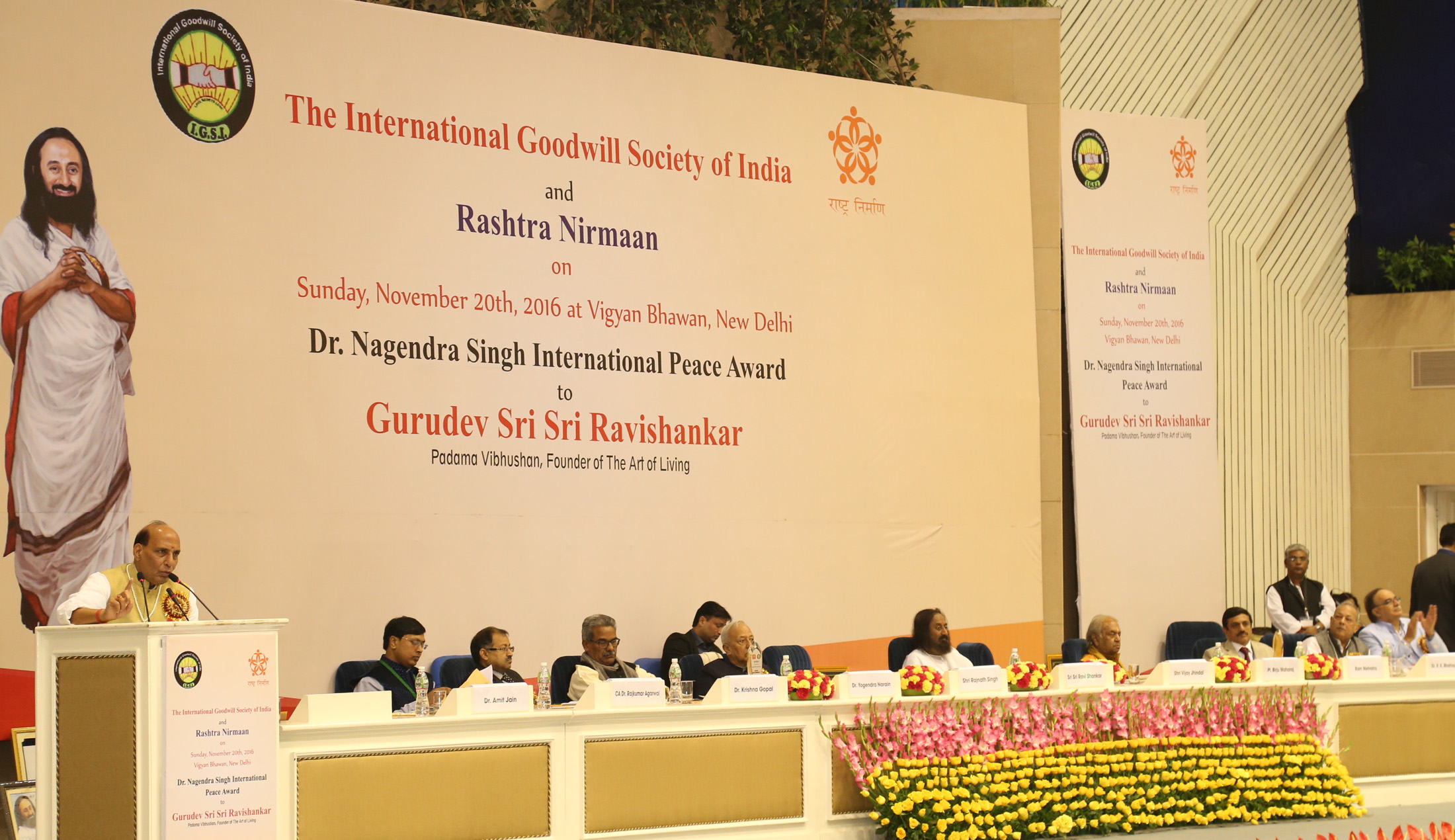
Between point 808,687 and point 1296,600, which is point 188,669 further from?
point 1296,600

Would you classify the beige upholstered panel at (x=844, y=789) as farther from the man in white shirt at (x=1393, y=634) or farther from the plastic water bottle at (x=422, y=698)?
the man in white shirt at (x=1393, y=634)

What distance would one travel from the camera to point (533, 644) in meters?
6.83

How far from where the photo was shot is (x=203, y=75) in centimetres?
624

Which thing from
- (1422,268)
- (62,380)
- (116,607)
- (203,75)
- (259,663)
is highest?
(203,75)

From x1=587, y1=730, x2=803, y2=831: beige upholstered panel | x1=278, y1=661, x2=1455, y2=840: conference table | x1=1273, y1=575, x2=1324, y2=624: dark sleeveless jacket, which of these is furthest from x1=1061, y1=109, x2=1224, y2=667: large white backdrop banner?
x1=587, y1=730, x2=803, y2=831: beige upholstered panel

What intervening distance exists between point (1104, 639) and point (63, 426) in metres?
4.55

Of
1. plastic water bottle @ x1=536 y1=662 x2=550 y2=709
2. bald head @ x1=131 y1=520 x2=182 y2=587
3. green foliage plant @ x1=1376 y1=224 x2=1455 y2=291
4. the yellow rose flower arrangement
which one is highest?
green foliage plant @ x1=1376 y1=224 x2=1455 y2=291

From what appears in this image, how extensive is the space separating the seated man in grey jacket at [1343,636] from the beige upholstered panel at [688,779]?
306 centimetres

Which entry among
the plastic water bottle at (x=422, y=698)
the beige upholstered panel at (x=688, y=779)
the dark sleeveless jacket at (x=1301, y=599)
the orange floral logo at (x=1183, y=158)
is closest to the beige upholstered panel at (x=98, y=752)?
the plastic water bottle at (x=422, y=698)

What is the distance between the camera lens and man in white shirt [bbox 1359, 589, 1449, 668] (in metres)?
6.93

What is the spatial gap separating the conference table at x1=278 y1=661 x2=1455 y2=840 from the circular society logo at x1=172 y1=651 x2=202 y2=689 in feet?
1.45

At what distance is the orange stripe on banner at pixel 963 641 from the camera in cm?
762

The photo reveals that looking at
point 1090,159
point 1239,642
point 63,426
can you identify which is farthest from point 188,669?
point 1090,159

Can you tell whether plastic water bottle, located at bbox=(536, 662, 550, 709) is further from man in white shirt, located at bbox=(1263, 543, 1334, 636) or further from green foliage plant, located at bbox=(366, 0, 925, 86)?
man in white shirt, located at bbox=(1263, 543, 1334, 636)
